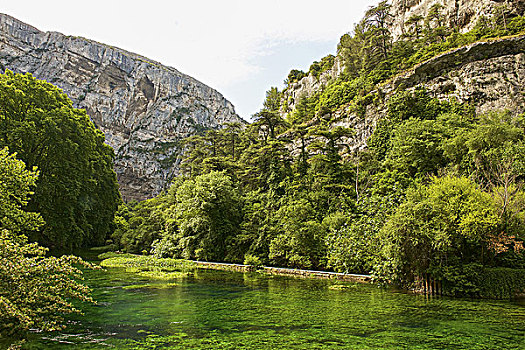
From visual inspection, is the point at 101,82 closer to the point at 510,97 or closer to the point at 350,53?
the point at 350,53

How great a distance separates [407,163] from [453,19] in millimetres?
31325

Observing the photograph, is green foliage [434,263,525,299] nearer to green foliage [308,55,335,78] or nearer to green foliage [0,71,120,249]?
green foliage [0,71,120,249]

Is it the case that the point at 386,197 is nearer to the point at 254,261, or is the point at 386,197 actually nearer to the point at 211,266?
the point at 254,261

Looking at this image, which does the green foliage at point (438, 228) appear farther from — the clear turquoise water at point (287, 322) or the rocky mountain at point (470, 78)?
the rocky mountain at point (470, 78)

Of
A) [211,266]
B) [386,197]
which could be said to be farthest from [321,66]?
[386,197]

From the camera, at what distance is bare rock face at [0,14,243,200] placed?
81.4m

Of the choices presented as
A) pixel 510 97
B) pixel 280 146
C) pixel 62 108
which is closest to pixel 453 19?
pixel 510 97

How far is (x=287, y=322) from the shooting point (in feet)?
25.7

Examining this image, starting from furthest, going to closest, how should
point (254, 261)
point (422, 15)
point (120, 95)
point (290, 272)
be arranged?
point (120, 95), point (422, 15), point (254, 261), point (290, 272)

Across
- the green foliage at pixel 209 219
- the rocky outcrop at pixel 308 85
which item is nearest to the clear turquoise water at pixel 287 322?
the green foliage at pixel 209 219

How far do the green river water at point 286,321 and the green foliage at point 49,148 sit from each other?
12.0 metres

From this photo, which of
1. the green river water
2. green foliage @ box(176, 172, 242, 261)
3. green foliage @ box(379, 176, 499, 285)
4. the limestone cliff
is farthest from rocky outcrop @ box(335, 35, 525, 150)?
the green river water

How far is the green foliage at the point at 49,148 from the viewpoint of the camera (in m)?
21.2

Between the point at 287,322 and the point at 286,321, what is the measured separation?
0.11m
